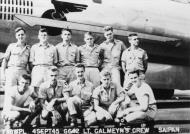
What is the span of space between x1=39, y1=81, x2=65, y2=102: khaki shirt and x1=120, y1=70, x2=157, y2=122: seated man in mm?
936

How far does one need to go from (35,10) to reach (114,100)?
1644mm

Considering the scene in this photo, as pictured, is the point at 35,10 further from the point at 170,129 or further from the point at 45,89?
the point at 170,129

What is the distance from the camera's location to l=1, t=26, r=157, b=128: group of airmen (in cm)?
446

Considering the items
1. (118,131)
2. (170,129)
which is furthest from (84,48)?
(170,129)

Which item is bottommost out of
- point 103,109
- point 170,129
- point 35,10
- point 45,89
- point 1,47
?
point 170,129

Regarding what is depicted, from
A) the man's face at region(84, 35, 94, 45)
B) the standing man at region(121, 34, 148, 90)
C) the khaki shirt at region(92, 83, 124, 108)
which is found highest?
the man's face at region(84, 35, 94, 45)

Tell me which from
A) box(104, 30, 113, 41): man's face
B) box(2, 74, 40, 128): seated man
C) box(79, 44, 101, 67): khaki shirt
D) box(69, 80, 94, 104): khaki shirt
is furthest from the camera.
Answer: box(104, 30, 113, 41): man's face

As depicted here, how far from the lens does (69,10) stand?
4.75m

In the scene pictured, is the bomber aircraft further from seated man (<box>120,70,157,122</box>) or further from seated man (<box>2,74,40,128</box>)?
seated man (<box>2,74,40,128</box>)

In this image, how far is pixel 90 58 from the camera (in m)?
4.75

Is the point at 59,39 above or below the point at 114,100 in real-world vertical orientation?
above

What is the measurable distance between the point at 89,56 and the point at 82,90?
0.49 m

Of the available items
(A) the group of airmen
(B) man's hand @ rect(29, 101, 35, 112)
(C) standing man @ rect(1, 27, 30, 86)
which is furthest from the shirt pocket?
(B) man's hand @ rect(29, 101, 35, 112)

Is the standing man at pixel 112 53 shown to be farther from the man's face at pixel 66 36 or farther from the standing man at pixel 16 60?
the standing man at pixel 16 60
